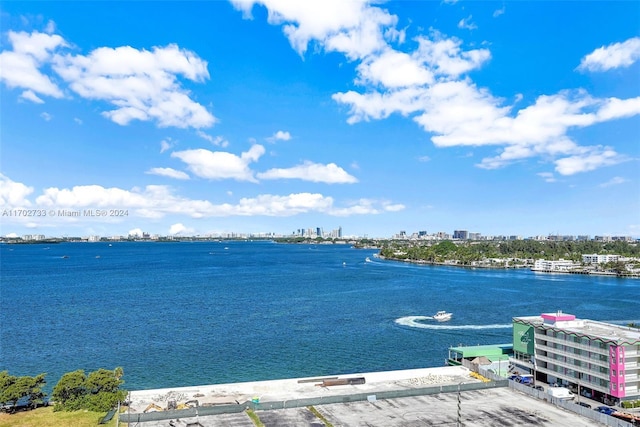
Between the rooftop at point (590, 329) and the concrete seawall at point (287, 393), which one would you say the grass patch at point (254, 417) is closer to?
the concrete seawall at point (287, 393)

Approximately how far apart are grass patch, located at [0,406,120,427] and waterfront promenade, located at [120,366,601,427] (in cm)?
238

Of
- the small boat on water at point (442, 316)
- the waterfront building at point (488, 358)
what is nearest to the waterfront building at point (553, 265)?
the small boat on water at point (442, 316)

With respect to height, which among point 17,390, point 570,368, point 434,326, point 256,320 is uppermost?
point 570,368

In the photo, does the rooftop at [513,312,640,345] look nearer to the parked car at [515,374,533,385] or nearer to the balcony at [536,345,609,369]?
the balcony at [536,345,609,369]

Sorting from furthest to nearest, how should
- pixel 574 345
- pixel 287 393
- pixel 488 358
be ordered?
pixel 488 358, pixel 574 345, pixel 287 393

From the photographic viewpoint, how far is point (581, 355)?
123 feet

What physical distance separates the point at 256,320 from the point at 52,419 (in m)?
44.6

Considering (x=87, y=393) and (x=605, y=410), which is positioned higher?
(x=605, y=410)

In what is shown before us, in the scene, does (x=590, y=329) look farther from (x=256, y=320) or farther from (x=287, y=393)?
(x=256, y=320)

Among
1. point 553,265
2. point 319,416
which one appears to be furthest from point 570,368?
point 553,265

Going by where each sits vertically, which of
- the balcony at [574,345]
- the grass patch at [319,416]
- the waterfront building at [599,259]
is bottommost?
the grass patch at [319,416]

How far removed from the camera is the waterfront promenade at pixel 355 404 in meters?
30.3

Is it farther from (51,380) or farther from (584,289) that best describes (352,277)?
(51,380)

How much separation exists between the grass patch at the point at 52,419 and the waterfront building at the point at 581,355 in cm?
3486
